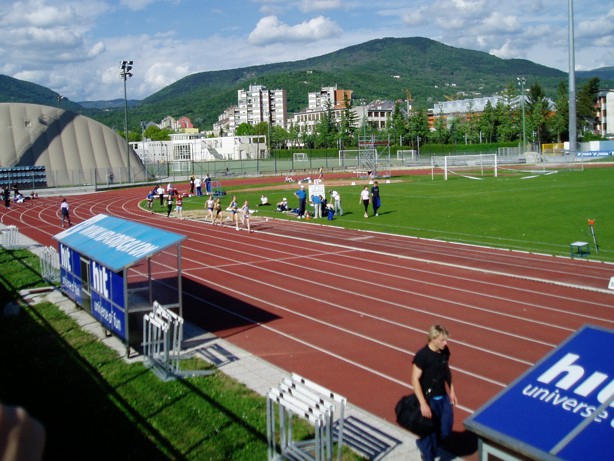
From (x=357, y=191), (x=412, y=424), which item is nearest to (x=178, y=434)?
(x=412, y=424)

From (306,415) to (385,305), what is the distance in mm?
7767

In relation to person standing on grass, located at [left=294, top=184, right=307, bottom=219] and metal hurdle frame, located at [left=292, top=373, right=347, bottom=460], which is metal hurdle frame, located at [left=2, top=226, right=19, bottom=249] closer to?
person standing on grass, located at [left=294, top=184, right=307, bottom=219]

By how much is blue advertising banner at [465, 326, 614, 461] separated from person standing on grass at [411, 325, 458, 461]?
68.2 inches

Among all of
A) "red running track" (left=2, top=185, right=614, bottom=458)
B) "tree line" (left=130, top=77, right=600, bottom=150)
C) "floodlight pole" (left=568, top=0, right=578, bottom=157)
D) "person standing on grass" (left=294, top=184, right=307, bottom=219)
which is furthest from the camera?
"tree line" (left=130, top=77, right=600, bottom=150)

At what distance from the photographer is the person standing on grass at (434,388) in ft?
21.7

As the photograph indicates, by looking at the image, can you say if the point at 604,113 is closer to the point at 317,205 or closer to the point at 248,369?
the point at 317,205

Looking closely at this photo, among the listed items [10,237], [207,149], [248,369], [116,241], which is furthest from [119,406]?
[207,149]

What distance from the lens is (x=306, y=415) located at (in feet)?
21.6

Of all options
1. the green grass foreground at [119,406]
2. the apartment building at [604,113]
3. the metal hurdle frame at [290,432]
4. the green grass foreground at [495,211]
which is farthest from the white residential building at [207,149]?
the metal hurdle frame at [290,432]

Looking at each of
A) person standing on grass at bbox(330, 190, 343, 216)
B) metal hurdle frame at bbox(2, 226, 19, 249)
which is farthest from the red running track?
person standing on grass at bbox(330, 190, 343, 216)

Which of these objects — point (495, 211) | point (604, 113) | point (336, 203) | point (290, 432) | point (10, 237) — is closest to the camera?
point (290, 432)

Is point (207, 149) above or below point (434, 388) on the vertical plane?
above

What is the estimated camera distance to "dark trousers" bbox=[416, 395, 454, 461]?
21.7 feet

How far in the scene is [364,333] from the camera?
12094 millimetres
